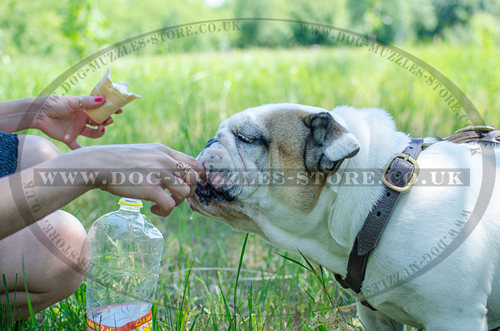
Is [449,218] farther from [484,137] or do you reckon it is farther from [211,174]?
[211,174]

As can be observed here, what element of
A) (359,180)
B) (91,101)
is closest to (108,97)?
(91,101)

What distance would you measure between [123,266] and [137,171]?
3.26 feet

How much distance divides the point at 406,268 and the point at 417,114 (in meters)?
2.68

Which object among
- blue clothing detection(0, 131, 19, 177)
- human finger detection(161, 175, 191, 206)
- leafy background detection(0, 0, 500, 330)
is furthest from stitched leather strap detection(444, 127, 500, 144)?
blue clothing detection(0, 131, 19, 177)

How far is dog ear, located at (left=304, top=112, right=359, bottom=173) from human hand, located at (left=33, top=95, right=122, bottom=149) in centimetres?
83

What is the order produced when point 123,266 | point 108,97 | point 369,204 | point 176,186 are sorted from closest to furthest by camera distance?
point 176,186 < point 369,204 < point 108,97 < point 123,266

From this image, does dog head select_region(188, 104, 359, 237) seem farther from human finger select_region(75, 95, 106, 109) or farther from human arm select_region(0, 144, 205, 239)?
human finger select_region(75, 95, 106, 109)

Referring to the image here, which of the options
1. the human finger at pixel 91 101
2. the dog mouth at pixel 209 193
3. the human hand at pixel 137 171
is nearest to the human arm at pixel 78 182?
the human hand at pixel 137 171

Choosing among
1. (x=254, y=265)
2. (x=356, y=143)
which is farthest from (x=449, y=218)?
(x=254, y=265)

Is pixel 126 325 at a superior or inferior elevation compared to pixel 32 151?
inferior

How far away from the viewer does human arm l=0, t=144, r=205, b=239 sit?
1151 millimetres

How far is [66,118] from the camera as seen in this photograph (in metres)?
1.91

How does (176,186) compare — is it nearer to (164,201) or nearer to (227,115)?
(164,201)

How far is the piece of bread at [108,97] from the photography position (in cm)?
173
